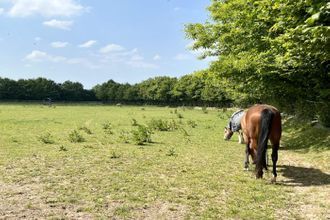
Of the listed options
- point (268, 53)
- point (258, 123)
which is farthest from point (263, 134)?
point (268, 53)

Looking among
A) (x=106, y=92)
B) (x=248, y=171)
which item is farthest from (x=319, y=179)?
(x=106, y=92)

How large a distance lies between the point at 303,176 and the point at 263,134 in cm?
236

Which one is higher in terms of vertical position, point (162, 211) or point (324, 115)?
point (324, 115)

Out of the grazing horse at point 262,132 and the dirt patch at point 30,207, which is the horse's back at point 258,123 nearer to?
the grazing horse at point 262,132

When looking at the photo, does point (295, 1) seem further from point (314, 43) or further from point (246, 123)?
point (246, 123)

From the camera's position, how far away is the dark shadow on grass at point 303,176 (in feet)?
36.6

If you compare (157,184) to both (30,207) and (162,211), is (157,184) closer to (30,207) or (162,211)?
(162,211)

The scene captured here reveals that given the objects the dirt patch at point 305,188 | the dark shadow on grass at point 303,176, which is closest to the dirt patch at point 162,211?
the dirt patch at point 305,188

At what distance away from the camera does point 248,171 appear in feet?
42.1

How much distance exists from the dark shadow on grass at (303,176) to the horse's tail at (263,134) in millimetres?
948

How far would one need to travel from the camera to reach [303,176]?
1214 centimetres

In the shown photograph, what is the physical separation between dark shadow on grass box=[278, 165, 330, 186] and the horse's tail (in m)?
0.95

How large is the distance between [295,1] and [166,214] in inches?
200

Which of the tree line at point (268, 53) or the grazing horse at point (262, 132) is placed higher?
the tree line at point (268, 53)
